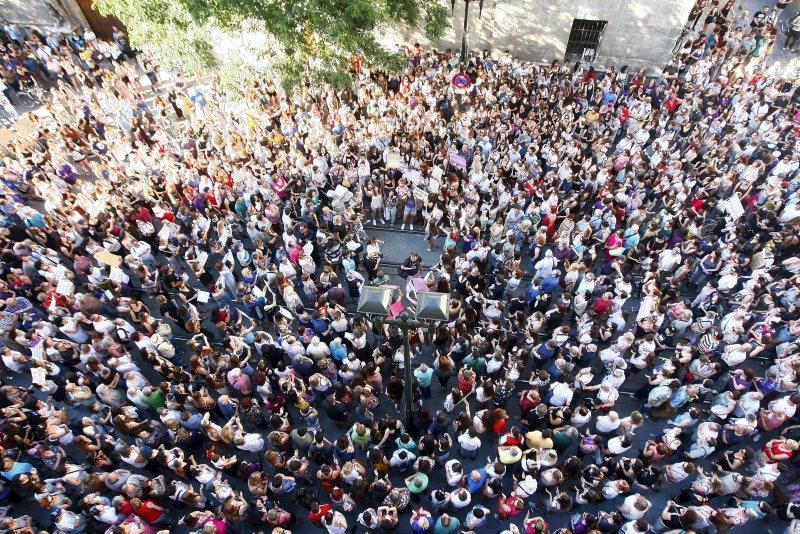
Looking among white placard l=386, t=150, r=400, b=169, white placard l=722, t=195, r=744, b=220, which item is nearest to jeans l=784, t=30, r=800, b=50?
white placard l=722, t=195, r=744, b=220

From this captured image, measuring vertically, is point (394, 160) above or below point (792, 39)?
below

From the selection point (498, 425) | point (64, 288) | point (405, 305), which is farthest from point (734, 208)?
point (64, 288)

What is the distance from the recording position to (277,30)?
509 inches

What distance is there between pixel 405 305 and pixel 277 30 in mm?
8446

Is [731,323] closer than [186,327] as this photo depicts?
Yes

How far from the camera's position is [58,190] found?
12977 mm

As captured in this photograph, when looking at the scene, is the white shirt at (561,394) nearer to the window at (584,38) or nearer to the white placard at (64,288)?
the white placard at (64,288)

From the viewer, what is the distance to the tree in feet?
40.7

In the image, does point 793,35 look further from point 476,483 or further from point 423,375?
point 476,483

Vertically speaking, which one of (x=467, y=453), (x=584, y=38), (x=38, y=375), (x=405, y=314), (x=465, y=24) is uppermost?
(x=465, y=24)

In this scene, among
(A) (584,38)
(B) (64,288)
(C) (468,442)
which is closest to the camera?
(C) (468,442)

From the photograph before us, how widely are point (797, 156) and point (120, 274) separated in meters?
19.7

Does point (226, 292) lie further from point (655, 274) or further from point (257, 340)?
point (655, 274)

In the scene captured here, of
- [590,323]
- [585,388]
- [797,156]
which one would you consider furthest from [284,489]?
[797,156]
